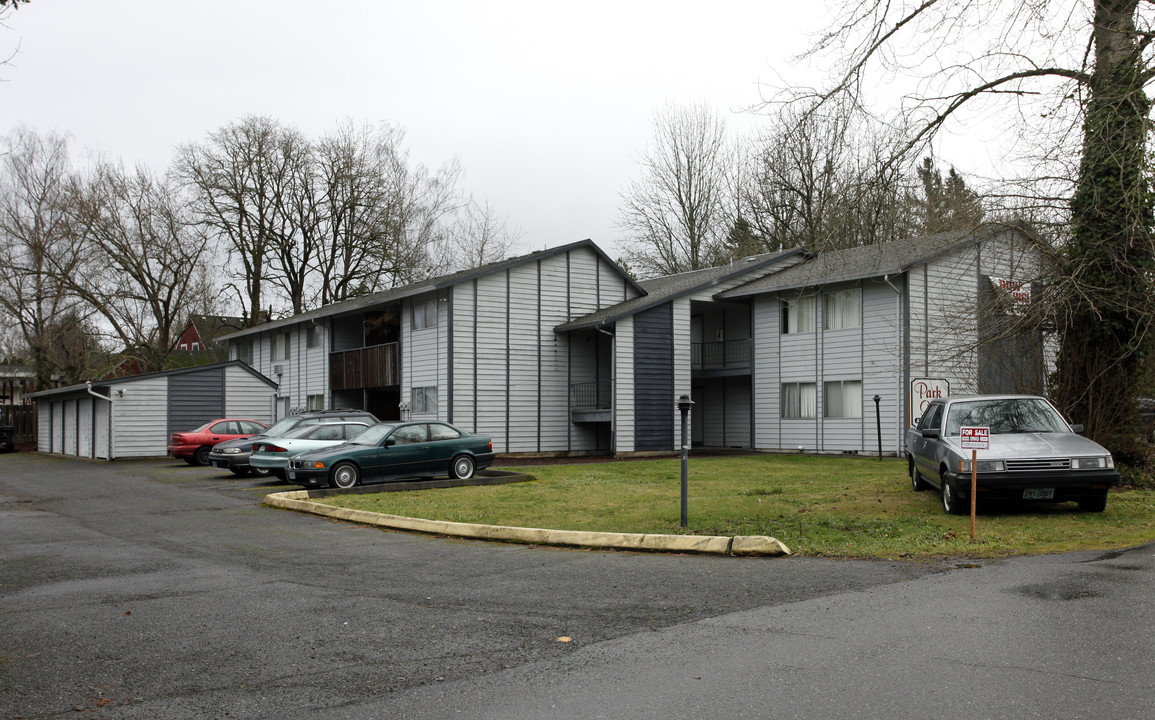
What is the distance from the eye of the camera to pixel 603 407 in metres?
31.8

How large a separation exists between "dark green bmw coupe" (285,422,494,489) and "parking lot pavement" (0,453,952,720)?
4992 millimetres

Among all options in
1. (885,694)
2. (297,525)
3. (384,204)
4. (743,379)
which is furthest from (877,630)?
(384,204)

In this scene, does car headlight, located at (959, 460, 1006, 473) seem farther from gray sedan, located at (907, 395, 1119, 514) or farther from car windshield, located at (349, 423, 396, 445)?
car windshield, located at (349, 423, 396, 445)

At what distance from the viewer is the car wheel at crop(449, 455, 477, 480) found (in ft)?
64.1

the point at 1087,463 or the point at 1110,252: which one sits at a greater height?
the point at 1110,252

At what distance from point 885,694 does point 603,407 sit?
2675cm

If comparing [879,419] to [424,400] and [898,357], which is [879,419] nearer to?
[898,357]

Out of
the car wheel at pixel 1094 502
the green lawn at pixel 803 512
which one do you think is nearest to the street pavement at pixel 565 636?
the green lawn at pixel 803 512

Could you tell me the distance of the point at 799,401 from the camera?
3036 cm

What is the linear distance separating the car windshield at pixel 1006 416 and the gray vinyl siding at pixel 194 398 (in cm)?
2975

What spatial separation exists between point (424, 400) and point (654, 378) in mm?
7803

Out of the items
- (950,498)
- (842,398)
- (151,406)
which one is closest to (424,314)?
(151,406)

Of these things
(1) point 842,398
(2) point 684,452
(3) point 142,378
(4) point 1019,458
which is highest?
(3) point 142,378

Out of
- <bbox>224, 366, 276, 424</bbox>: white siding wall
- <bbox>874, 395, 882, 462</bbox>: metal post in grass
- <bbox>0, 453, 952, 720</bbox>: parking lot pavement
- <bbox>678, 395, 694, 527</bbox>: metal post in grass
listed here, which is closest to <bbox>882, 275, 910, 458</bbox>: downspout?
<bbox>874, 395, 882, 462</bbox>: metal post in grass
